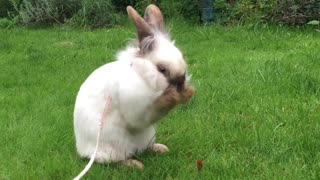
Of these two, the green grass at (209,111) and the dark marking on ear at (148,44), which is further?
the green grass at (209,111)

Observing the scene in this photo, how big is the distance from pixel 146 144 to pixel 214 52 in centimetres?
315

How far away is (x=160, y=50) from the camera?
3182 millimetres

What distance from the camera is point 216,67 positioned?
5.93 meters

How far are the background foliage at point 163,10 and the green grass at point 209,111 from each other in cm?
43

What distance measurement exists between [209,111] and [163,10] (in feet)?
17.1

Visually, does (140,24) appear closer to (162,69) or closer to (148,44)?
(148,44)

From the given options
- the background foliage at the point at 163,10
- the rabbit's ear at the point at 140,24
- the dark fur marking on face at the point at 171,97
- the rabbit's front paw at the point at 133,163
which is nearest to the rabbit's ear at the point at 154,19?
the rabbit's ear at the point at 140,24

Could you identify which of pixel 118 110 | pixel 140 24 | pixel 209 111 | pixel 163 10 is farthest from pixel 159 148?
pixel 163 10

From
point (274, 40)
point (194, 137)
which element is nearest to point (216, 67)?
point (274, 40)

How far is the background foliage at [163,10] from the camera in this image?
25.6 ft

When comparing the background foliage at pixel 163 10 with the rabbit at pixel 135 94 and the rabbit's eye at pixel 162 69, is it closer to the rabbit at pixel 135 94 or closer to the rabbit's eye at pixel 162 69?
the rabbit at pixel 135 94

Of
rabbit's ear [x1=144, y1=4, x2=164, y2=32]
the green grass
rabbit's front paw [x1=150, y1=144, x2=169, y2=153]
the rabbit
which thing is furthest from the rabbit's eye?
rabbit's front paw [x1=150, y1=144, x2=169, y2=153]

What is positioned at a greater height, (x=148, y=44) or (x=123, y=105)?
(x=148, y=44)

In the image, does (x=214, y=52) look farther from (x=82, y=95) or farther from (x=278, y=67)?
(x=82, y=95)
